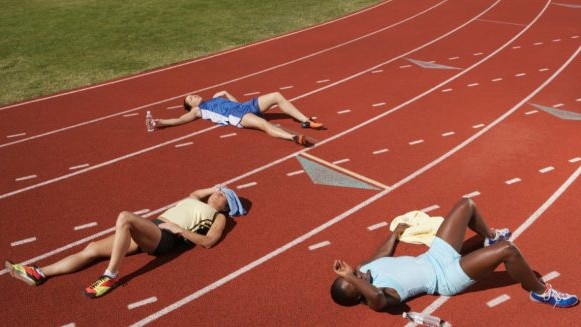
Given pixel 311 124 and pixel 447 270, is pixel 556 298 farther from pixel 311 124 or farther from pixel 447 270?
pixel 311 124

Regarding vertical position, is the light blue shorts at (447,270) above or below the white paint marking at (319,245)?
A: above

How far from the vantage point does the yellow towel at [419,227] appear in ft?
19.5

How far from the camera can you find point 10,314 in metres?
5.03

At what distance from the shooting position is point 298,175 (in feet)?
24.9

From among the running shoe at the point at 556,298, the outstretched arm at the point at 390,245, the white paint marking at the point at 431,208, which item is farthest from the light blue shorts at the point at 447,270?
the white paint marking at the point at 431,208

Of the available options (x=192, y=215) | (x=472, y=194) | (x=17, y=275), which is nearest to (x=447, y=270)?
(x=472, y=194)

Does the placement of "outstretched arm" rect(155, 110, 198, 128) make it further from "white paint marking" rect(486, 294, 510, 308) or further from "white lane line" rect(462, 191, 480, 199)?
"white paint marking" rect(486, 294, 510, 308)

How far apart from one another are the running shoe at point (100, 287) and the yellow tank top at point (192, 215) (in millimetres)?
973

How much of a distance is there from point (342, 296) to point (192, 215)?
2.16 m

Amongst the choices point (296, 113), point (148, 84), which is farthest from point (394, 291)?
point (148, 84)

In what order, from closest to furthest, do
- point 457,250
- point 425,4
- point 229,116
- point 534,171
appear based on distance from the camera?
point 457,250, point 534,171, point 229,116, point 425,4

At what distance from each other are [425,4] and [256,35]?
309 inches

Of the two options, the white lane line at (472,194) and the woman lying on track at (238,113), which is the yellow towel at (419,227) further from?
the woman lying on track at (238,113)

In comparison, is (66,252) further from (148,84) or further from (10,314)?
(148,84)
